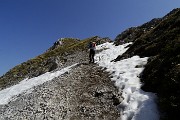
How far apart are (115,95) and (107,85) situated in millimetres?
2625

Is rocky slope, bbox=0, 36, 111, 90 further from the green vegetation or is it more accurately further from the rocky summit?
the rocky summit

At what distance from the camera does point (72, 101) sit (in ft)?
Result: 63.9

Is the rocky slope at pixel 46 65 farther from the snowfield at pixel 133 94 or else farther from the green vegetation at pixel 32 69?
the snowfield at pixel 133 94

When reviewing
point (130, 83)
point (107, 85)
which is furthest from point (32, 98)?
point (130, 83)

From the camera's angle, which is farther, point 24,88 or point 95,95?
point 24,88

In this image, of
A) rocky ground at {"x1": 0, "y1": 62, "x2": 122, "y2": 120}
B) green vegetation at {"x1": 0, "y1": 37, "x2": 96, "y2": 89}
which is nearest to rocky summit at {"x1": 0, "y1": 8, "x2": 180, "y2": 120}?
rocky ground at {"x1": 0, "y1": 62, "x2": 122, "y2": 120}

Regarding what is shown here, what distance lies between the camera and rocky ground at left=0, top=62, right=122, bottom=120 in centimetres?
1734

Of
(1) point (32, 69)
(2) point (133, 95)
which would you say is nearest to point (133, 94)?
(2) point (133, 95)

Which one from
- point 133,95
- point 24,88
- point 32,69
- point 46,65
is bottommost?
point 133,95

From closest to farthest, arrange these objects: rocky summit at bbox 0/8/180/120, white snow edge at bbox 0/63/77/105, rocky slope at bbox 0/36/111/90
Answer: rocky summit at bbox 0/8/180/120, white snow edge at bbox 0/63/77/105, rocky slope at bbox 0/36/111/90

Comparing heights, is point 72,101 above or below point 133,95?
below

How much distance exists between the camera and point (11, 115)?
67.4 ft

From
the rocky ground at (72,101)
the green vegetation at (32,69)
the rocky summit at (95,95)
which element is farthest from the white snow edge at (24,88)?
the green vegetation at (32,69)

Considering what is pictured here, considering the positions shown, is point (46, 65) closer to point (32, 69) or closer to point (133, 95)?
point (32, 69)
